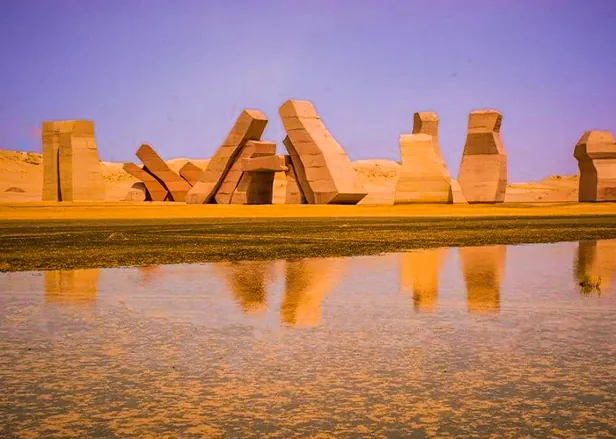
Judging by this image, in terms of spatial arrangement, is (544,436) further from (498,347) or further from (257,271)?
(257,271)

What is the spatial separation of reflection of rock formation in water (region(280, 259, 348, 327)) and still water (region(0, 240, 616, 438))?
4 centimetres

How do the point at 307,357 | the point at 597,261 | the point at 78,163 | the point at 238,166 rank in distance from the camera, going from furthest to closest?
the point at 78,163 < the point at 238,166 < the point at 597,261 < the point at 307,357

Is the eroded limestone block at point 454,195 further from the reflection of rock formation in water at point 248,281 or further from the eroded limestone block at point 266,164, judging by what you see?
the reflection of rock formation in water at point 248,281

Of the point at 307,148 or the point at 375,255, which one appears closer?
the point at 375,255

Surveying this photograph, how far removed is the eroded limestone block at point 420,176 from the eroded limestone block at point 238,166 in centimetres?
576

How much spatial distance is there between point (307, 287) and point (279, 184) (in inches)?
2466

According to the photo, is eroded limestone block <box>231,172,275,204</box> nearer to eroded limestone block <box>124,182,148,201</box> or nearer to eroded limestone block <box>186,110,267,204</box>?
eroded limestone block <box>186,110,267,204</box>

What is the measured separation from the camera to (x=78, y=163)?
133ft

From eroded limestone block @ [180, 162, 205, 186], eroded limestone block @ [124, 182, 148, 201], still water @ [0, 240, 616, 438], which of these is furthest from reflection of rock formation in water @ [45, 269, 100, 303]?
eroded limestone block @ [180, 162, 205, 186]

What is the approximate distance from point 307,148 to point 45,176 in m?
16.6

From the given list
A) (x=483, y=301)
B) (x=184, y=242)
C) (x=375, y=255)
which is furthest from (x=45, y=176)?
(x=483, y=301)

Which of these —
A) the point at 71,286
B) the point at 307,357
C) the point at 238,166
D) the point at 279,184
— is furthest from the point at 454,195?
the point at 279,184

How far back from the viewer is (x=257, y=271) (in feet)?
26.3

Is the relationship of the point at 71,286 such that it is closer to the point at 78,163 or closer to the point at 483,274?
the point at 483,274
